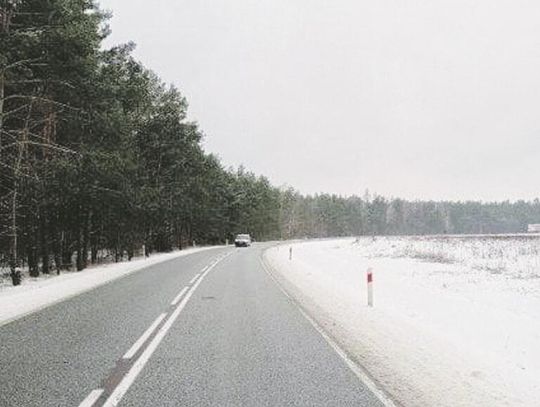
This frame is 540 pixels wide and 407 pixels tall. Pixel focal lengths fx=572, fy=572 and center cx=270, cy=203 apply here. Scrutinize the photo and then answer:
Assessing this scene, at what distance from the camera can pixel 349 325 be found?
470 inches

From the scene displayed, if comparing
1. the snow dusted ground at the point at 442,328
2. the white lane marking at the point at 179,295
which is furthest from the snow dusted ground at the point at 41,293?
the snow dusted ground at the point at 442,328

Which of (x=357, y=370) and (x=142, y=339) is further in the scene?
(x=142, y=339)

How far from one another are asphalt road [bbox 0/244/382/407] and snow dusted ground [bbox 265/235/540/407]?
0.70m

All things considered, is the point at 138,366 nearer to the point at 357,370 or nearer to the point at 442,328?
the point at 357,370

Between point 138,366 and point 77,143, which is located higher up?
point 77,143

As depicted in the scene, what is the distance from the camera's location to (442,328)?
12.5 m

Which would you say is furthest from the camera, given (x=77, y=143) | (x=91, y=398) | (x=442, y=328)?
(x=77, y=143)

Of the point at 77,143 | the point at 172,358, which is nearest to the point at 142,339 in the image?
the point at 172,358

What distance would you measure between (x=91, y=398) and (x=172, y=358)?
221 cm

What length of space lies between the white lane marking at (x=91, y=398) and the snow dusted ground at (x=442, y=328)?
11.2 ft

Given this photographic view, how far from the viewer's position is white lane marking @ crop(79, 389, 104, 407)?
6.11 m

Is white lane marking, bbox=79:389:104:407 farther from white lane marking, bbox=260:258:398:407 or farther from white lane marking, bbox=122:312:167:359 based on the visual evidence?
white lane marking, bbox=260:258:398:407

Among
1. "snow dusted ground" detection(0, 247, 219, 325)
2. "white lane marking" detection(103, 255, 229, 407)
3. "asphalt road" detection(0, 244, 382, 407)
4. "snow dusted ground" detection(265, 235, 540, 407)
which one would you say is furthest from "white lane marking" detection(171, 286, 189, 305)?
"snow dusted ground" detection(265, 235, 540, 407)

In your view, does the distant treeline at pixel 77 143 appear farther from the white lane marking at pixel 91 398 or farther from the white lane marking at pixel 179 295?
the white lane marking at pixel 91 398
